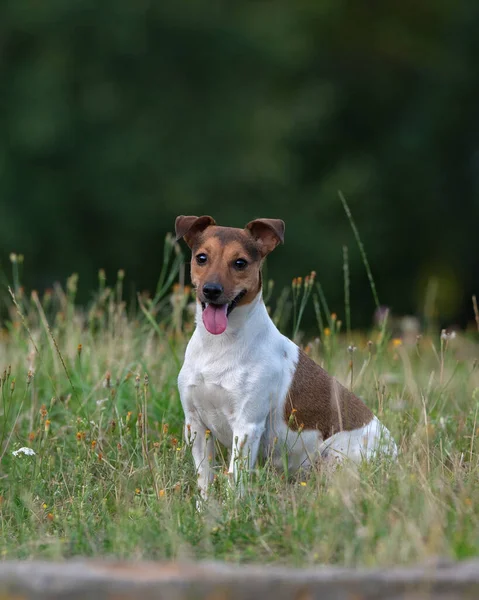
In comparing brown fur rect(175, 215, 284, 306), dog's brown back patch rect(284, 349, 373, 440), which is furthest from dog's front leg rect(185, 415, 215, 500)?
brown fur rect(175, 215, 284, 306)

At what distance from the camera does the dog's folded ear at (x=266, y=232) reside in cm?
555

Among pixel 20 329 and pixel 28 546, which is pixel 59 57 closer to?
pixel 20 329

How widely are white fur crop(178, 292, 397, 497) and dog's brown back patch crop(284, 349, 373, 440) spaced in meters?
0.05

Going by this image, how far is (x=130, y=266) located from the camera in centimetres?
2016

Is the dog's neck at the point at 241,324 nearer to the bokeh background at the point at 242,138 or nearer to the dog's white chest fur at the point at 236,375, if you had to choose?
the dog's white chest fur at the point at 236,375

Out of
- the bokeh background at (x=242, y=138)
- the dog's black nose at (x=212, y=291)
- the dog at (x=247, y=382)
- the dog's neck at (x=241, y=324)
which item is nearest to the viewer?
the dog's black nose at (x=212, y=291)

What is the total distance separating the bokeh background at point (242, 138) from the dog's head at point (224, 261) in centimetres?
1359

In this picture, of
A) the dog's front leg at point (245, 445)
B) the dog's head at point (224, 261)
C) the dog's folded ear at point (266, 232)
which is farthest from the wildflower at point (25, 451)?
the dog's folded ear at point (266, 232)

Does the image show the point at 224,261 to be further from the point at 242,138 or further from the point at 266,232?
the point at 242,138

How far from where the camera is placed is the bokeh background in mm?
20031

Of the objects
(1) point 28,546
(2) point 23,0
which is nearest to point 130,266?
(2) point 23,0

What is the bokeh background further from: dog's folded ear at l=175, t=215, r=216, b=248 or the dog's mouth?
the dog's mouth

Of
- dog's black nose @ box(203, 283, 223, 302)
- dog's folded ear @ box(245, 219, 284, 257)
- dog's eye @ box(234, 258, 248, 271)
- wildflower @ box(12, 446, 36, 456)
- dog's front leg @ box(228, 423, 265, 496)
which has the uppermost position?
dog's folded ear @ box(245, 219, 284, 257)

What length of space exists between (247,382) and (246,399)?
9 centimetres
